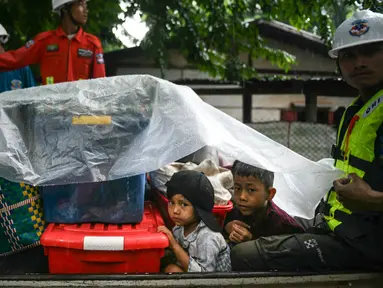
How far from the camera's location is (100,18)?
6738 millimetres

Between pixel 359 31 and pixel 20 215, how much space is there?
5.82ft

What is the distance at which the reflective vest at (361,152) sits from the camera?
202 cm

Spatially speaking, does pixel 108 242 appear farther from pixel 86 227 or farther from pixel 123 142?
pixel 123 142

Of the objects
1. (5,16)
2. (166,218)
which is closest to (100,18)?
(5,16)

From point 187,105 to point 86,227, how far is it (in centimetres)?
74

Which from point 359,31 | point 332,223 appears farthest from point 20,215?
point 359,31

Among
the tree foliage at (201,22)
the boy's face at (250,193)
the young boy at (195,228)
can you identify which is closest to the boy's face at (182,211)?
the young boy at (195,228)

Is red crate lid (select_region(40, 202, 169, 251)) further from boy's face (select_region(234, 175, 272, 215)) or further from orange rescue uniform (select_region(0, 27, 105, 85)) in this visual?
orange rescue uniform (select_region(0, 27, 105, 85))

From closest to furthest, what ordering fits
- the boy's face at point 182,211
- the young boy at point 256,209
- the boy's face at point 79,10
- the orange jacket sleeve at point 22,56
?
the boy's face at point 182,211, the young boy at point 256,209, the orange jacket sleeve at point 22,56, the boy's face at point 79,10

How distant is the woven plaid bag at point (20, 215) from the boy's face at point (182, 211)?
65cm

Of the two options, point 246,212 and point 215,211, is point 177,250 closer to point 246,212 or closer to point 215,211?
point 215,211

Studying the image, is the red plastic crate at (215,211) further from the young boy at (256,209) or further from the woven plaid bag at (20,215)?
the woven plaid bag at (20,215)

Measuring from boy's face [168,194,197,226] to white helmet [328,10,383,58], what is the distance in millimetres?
1004

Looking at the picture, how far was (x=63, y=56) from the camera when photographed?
13.2 ft
